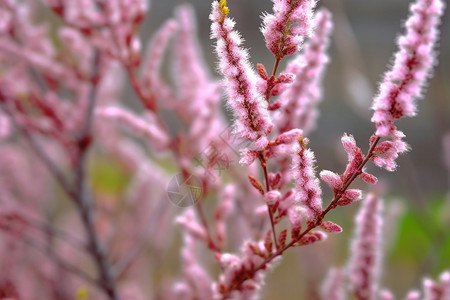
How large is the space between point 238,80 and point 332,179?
0.10 m

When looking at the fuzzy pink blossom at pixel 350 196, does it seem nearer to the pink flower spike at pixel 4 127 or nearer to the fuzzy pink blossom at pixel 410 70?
the fuzzy pink blossom at pixel 410 70

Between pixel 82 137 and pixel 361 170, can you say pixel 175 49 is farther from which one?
pixel 361 170

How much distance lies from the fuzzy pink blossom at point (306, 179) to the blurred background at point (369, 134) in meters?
0.61

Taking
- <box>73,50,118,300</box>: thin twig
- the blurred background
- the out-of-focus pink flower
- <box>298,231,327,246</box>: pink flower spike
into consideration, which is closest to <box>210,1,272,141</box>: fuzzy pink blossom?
<box>298,231,327,246</box>: pink flower spike

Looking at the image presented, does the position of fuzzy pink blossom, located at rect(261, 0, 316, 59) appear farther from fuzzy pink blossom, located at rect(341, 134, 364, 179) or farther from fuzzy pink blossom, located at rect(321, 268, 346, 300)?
fuzzy pink blossom, located at rect(321, 268, 346, 300)

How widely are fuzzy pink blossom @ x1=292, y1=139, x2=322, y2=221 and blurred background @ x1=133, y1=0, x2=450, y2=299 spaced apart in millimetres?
612

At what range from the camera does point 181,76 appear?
0.93 meters

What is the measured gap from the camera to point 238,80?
1.15 ft

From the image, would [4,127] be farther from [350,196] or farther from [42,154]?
[350,196]

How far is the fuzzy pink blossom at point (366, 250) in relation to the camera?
0.55 metres

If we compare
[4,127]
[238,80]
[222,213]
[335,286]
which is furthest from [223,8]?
[4,127]

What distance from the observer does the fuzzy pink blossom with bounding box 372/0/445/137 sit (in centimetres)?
34

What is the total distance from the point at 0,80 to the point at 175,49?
30 cm

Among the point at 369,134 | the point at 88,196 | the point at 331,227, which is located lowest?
the point at 331,227
